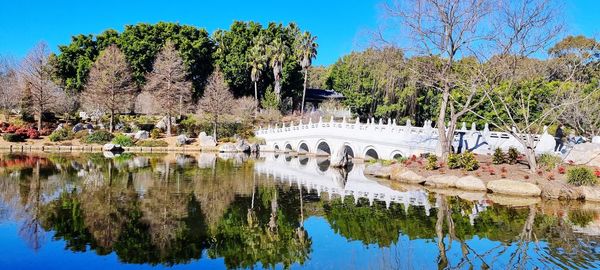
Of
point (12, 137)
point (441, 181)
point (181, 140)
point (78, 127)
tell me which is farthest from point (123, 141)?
point (441, 181)

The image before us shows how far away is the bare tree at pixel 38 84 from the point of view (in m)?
50.6

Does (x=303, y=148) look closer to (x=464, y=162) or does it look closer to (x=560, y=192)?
(x=464, y=162)

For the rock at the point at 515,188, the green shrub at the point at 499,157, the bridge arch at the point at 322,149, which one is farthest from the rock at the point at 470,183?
the bridge arch at the point at 322,149

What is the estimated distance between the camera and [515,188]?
845 inches

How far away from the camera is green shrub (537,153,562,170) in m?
23.6

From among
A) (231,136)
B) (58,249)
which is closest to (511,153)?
(58,249)

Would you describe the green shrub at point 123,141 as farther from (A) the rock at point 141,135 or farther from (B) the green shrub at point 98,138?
(A) the rock at point 141,135

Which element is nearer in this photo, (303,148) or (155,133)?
(303,148)

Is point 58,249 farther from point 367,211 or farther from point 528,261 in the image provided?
point 528,261

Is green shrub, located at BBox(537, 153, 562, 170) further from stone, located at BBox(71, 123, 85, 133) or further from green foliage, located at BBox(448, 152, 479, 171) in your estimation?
stone, located at BBox(71, 123, 85, 133)

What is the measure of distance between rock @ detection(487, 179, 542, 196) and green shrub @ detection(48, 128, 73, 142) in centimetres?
4156

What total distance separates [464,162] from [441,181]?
1741 millimetres

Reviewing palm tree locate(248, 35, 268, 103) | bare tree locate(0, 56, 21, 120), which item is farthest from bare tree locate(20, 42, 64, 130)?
palm tree locate(248, 35, 268, 103)

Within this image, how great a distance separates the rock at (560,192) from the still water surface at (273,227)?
1.66 meters
